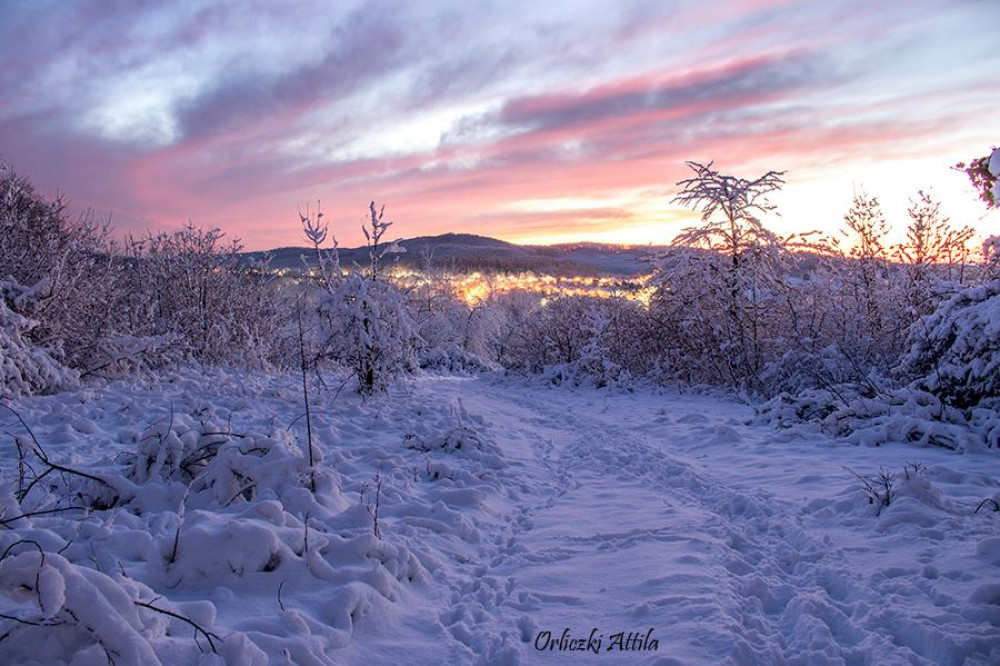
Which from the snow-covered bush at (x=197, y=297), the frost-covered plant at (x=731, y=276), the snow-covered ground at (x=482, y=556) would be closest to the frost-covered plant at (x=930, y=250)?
the frost-covered plant at (x=731, y=276)

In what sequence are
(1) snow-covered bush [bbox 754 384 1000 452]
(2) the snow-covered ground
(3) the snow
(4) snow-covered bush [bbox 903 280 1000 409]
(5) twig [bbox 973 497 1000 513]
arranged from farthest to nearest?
(4) snow-covered bush [bbox 903 280 1000 409], (1) snow-covered bush [bbox 754 384 1000 452], (5) twig [bbox 973 497 1000 513], (3) the snow, (2) the snow-covered ground

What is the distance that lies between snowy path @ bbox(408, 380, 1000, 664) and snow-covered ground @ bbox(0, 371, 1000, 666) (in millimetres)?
16

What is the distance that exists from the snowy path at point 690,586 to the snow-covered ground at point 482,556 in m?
0.02

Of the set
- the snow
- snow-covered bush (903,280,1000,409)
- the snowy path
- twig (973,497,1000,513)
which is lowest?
the snowy path

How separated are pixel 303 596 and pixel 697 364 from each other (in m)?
13.3

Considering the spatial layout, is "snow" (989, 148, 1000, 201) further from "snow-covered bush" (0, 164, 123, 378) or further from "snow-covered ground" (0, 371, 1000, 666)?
"snow-covered bush" (0, 164, 123, 378)

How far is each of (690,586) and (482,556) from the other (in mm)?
1611

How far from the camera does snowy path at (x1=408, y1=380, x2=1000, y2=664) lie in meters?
3.08

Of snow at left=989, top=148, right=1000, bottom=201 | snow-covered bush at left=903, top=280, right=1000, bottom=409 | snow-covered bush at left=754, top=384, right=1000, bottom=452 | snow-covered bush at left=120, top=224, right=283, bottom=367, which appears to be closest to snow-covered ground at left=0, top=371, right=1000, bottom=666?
snow-covered bush at left=754, top=384, right=1000, bottom=452

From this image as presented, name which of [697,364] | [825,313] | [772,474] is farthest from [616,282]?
[772,474]

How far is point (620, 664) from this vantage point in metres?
3.07

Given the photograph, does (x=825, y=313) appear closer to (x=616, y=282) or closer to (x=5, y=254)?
(x=616, y=282)

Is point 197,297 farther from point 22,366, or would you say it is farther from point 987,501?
point 987,501

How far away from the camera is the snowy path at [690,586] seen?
3080 millimetres
